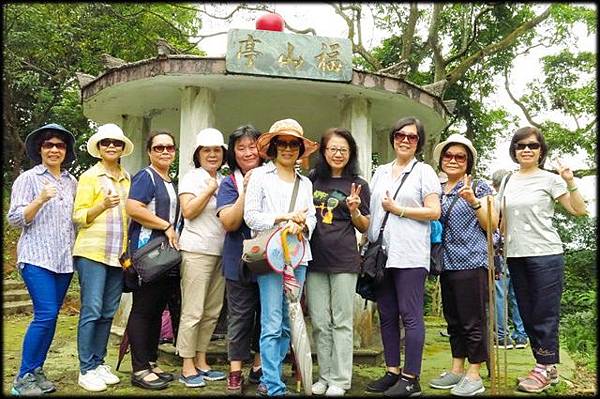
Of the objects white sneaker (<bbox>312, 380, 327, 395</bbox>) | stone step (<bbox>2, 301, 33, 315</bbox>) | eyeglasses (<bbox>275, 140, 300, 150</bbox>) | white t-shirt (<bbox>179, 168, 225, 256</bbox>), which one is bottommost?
stone step (<bbox>2, 301, 33, 315</bbox>)

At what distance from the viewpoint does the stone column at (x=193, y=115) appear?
4977 millimetres

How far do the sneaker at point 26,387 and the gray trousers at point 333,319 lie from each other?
1778mm

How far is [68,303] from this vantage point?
9180 mm

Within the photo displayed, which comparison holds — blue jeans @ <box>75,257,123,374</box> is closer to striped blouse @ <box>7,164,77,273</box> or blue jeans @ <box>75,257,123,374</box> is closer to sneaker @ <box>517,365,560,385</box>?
striped blouse @ <box>7,164,77,273</box>

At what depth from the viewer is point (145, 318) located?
375 cm

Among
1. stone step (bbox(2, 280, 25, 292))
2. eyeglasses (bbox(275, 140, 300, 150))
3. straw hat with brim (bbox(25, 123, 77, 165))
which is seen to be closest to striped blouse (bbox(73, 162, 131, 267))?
straw hat with brim (bbox(25, 123, 77, 165))

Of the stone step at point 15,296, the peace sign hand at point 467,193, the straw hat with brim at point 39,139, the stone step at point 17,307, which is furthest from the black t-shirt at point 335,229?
the stone step at point 15,296

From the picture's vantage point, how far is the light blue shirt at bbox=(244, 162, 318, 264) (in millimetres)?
3348

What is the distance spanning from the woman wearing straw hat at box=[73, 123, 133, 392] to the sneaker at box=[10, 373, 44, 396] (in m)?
0.29

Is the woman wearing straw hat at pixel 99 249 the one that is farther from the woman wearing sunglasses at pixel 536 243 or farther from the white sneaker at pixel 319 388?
the woman wearing sunglasses at pixel 536 243

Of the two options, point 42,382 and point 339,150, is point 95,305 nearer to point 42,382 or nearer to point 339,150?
point 42,382

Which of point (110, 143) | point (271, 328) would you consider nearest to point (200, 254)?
point (271, 328)

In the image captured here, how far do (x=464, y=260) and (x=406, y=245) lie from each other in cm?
44

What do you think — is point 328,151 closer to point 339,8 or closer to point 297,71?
point 297,71
